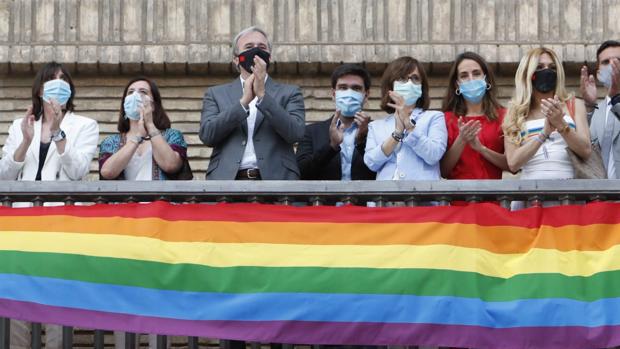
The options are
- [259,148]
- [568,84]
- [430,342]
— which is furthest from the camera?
[568,84]

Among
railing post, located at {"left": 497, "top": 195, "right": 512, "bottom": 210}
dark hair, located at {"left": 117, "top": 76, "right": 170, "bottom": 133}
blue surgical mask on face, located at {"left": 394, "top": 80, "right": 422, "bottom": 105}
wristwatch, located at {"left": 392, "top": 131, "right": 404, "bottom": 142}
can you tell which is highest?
blue surgical mask on face, located at {"left": 394, "top": 80, "right": 422, "bottom": 105}

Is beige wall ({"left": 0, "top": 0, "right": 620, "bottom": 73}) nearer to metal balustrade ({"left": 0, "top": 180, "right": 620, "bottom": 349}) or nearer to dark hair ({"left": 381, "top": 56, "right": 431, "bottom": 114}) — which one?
dark hair ({"left": 381, "top": 56, "right": 431, "bottom": 114})

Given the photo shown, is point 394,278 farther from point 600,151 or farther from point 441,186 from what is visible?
point 600,151

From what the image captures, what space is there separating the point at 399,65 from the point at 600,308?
2.21 meters

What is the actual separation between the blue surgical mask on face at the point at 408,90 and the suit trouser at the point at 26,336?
8.50ft

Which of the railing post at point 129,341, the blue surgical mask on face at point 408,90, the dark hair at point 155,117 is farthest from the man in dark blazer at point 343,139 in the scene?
the railing post at point 129,341

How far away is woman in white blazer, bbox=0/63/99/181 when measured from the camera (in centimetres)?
1106

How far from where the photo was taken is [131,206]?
10328 mm

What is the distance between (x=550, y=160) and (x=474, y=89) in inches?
28.7

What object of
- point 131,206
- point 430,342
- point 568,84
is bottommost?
point 430,342

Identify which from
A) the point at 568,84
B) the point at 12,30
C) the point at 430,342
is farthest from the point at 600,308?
the point at 12,30

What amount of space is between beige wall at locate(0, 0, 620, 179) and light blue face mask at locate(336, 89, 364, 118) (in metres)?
1.92

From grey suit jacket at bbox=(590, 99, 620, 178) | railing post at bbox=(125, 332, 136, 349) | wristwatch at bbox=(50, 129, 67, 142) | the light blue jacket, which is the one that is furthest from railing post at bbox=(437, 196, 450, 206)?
wristwatch at bbox=(50, 129, 67, 142)

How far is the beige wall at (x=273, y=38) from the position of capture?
1333cm
